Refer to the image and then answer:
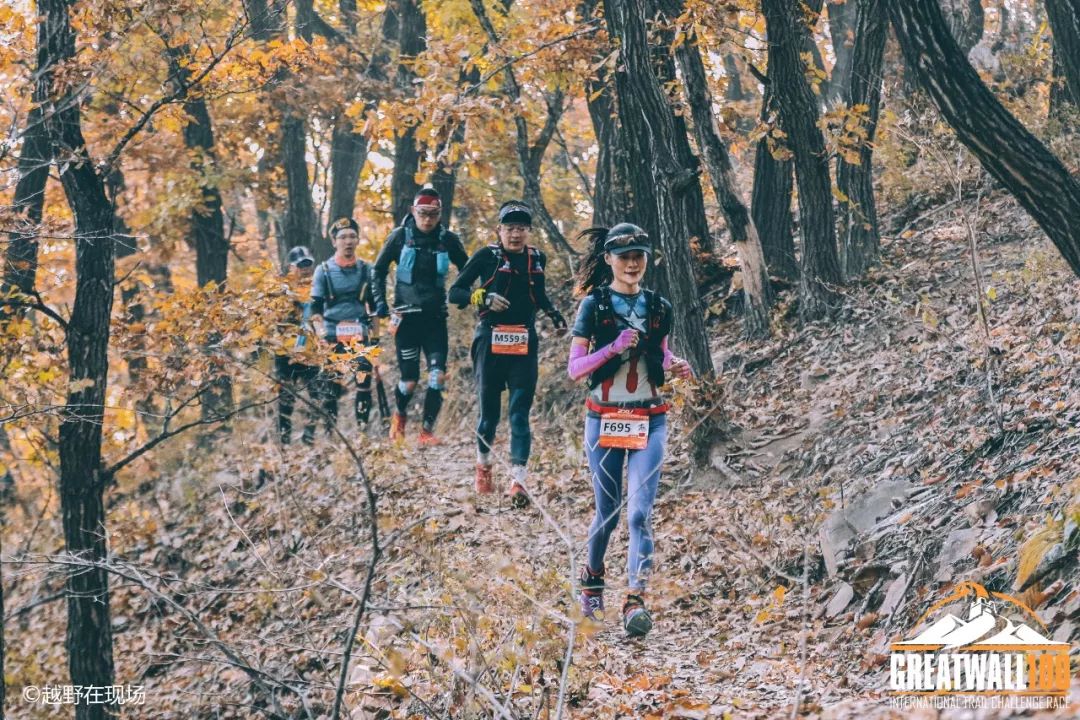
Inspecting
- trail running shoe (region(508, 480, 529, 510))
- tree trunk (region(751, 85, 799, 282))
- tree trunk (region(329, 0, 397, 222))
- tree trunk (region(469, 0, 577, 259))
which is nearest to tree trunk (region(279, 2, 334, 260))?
tree trunk (region(329, 0, 397, 222))

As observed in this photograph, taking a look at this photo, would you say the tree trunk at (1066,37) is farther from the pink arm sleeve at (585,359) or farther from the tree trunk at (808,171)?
the pink arm sleeve at (585,359)

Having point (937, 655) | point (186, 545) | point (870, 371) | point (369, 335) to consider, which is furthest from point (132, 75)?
point (937, 655)

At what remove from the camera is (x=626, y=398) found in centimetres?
637

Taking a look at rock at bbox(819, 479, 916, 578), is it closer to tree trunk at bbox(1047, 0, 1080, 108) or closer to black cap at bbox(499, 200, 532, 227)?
black cap at bbox(499, 200, 532, 227)

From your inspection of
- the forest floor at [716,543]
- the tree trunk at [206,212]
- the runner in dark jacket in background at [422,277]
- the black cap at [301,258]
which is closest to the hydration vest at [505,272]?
the runner in dark jacket in background at [422,277]

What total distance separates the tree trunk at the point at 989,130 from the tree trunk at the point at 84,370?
253 inches

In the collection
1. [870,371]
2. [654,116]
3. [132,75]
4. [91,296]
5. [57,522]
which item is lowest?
[57,522]

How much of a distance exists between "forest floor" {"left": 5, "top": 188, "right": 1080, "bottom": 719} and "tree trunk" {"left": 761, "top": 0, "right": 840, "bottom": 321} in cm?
36

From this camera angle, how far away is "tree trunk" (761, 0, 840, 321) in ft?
35.7

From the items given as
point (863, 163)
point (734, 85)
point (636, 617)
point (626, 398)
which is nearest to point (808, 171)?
point (863, 163)

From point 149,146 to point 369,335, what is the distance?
648 cm

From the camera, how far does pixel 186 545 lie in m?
12.1

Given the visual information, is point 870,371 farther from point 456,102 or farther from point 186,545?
point 186,545

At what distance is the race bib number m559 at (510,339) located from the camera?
8891 millimetres
